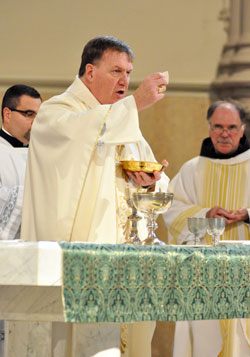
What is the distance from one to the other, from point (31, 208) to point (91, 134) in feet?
1.67

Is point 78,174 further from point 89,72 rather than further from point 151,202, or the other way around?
point 89,72

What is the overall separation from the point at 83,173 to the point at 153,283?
103 cm

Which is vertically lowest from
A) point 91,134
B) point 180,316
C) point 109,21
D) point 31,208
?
point 180,316

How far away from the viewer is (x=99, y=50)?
4.32m

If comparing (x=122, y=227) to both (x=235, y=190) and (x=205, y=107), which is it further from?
(x=205, y=107)

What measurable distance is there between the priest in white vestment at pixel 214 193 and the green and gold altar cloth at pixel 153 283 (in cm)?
249

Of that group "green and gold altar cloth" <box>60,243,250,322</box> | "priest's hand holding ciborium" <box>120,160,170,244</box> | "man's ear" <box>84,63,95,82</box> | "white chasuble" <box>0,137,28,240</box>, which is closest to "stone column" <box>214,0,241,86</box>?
"white chasuble" <box>0,137,28,240</box>

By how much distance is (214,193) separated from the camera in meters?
6.16

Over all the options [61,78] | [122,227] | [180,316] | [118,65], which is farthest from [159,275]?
[61,78]

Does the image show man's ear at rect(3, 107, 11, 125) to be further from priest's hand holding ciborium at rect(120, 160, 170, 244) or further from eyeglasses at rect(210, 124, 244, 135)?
priest's hand holding ciborium at rect(120, 160, 170, 244)

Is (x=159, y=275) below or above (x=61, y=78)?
below

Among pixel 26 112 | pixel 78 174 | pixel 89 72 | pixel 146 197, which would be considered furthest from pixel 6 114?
pixel 146 197

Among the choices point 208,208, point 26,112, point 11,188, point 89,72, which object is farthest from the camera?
point 208,208

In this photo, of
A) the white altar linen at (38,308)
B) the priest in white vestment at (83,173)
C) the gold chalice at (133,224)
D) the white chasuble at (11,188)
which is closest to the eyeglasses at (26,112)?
the white chasuble at (11,188)
